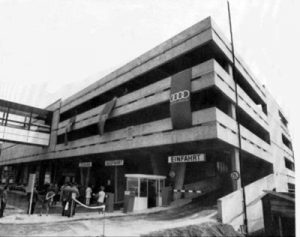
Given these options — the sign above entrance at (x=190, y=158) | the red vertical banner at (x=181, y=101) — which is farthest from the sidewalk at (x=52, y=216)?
the red vertical banner at (x=181, y=101)

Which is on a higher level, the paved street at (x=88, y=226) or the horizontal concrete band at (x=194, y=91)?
the horizontal concrete band at (x=194, y=91)

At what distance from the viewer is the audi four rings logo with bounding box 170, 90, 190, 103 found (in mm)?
18594

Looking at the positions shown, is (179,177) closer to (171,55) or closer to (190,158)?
(190,158)

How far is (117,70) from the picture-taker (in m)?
27.9

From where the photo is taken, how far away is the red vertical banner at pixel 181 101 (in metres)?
18.3

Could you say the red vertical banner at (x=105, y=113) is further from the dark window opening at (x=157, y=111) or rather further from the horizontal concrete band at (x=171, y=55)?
the horizontal concrete band at (x=171, y=55)

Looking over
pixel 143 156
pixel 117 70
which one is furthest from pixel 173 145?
pixel 117 70

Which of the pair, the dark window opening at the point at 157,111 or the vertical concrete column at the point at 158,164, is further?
the vertical concrete column at the point at 158,164

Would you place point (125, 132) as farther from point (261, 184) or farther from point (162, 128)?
point (261, 184)

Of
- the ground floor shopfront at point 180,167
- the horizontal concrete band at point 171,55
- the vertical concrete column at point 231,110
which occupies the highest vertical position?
the horizontal concrete band at point 171,55

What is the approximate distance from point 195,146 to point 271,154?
1443 centimetres

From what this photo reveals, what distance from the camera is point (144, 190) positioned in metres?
18.6

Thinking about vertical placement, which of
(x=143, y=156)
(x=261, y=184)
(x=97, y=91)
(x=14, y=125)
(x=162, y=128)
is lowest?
(x=261, y=184)

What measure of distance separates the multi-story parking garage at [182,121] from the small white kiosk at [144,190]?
7.17 feet
